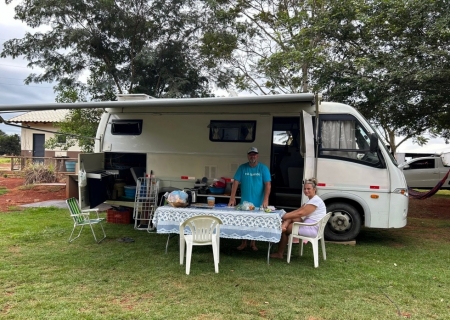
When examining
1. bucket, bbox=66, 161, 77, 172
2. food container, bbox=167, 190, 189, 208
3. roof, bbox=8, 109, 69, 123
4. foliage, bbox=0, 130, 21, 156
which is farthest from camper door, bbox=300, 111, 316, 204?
foliage, bbox=0, 130, 21, 156

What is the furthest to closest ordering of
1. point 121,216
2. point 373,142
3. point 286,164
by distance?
point 121,216 → point 286,164 → point 373,142

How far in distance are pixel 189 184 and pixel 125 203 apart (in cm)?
123

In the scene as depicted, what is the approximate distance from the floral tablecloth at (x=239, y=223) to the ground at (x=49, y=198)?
5.94 m

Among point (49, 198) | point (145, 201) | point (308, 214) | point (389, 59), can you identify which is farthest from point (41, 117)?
point (308, 214)

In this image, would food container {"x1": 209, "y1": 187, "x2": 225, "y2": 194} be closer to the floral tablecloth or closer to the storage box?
the floral tablecloth

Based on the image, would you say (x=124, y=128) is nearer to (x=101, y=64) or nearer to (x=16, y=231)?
(x=16, y=231)

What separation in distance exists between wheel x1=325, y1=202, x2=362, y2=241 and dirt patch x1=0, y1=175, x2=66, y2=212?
725cm

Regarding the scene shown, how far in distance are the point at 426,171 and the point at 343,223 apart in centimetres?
881

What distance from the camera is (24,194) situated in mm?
11055

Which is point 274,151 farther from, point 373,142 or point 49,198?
point 49,198

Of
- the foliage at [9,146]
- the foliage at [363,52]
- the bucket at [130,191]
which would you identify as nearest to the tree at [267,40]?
the foliage at [363,52]

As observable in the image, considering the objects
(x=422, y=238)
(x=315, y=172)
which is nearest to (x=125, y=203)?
(x=315, y=172)

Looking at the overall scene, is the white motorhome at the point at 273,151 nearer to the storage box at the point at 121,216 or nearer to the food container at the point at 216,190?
the food container at the point at 216,190

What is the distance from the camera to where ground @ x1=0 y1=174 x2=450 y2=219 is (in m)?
9.43
